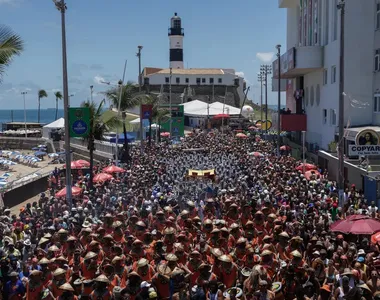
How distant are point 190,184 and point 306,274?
46.6ft

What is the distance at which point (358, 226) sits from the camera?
1118cm

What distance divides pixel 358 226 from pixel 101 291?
19.3 feet

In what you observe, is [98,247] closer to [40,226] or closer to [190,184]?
[40,226]

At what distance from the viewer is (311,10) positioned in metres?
38.9

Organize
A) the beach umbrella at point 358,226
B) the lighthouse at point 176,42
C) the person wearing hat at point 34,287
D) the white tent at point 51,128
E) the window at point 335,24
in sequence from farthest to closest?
the lighthouse at point 176,42 < the white tent at point 51,128 < the window at point 335,24 < the beach umbrella at point 358,226 < the person wearing hat at point 34,287

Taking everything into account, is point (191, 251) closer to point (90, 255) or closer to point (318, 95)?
point (90, 255)

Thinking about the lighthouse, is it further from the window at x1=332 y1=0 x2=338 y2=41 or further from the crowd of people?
the crowd of people

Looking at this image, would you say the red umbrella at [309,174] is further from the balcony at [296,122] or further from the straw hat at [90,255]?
the balcony at [296,122]

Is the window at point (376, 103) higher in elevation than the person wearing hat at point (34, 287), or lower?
higher

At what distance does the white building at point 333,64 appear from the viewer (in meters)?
29.7

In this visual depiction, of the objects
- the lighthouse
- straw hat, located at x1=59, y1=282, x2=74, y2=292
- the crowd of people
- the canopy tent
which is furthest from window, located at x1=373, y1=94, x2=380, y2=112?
the lighthouse

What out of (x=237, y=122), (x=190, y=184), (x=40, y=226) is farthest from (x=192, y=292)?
(x=237, y=122)

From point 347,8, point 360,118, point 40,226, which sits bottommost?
point 40,226

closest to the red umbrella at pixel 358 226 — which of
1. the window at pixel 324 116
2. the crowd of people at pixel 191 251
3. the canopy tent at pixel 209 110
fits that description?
the crowd of people at pixel 191 251
